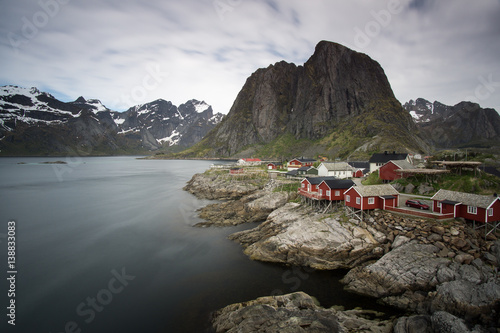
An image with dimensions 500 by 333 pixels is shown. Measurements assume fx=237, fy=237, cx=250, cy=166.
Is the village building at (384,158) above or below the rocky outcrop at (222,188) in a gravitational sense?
above

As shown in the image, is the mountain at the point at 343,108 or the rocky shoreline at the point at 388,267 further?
the mountain at the point at 343,108

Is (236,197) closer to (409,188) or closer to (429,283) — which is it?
(409,188)

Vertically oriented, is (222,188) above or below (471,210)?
below

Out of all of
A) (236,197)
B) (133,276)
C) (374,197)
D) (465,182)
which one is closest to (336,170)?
(236,197)

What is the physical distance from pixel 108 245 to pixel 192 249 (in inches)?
495

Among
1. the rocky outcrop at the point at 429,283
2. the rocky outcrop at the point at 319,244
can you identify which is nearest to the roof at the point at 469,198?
the rocky outcrop at the point at 429,283

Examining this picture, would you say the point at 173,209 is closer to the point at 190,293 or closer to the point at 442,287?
the point at 190,293

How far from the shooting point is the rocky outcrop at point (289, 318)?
15.2m

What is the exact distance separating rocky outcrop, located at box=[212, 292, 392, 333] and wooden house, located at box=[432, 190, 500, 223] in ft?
52.9

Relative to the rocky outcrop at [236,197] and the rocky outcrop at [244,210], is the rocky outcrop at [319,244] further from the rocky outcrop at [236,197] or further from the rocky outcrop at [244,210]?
the rocky outcrop at [236,197]

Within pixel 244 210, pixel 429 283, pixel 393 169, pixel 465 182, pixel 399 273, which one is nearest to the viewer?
pixel 429 283

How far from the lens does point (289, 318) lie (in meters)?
16.0

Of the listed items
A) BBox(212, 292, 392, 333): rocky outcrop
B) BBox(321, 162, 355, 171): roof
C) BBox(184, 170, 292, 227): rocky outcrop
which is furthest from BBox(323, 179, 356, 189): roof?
BBox(321, 162, 355, 171): roof

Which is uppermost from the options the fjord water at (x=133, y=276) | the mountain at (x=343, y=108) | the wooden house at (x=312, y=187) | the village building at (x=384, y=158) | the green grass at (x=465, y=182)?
the mountain at (x=343, y=108)
